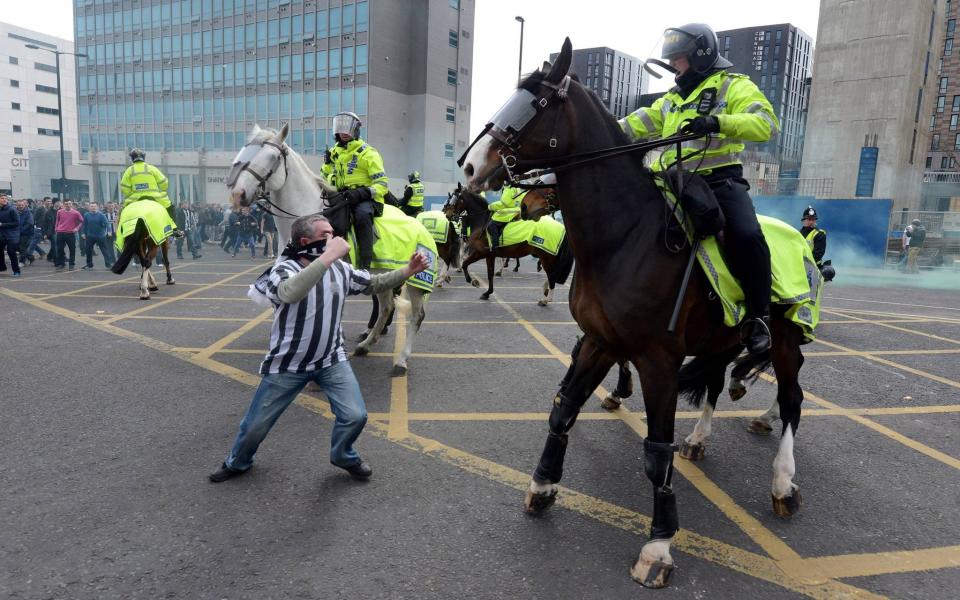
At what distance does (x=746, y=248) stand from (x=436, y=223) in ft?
30.0

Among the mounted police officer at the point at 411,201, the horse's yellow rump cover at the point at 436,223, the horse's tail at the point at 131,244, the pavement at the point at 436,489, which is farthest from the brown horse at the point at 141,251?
the horse's yellow rump cover at the point at 436,223

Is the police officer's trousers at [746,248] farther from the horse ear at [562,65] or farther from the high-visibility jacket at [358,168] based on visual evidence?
the high-visibility jacket at [358,168]

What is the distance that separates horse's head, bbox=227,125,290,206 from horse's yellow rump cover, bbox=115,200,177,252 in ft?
17.4

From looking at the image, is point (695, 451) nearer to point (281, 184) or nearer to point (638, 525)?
point (638, 525)

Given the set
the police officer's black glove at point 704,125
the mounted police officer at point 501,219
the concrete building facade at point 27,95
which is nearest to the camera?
the police officer's black glove at point 704,125

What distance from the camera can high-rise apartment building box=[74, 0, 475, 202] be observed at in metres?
49.1

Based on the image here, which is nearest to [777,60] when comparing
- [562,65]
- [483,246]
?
[483,246]

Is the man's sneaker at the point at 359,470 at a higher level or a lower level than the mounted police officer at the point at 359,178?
lower

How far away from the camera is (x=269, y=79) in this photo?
51812mm

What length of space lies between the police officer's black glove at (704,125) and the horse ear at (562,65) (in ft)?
2.38

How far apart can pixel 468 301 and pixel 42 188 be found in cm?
6622

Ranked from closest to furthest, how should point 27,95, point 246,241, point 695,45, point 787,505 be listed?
point 695,45, point 787,505, point 246,241, point 27,95

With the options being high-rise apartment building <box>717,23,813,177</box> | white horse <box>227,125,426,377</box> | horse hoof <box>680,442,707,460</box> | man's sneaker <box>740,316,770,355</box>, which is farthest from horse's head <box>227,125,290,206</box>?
high-rise apartment building <box>717,23,813,177</box>

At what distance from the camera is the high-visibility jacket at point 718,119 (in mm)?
3055
